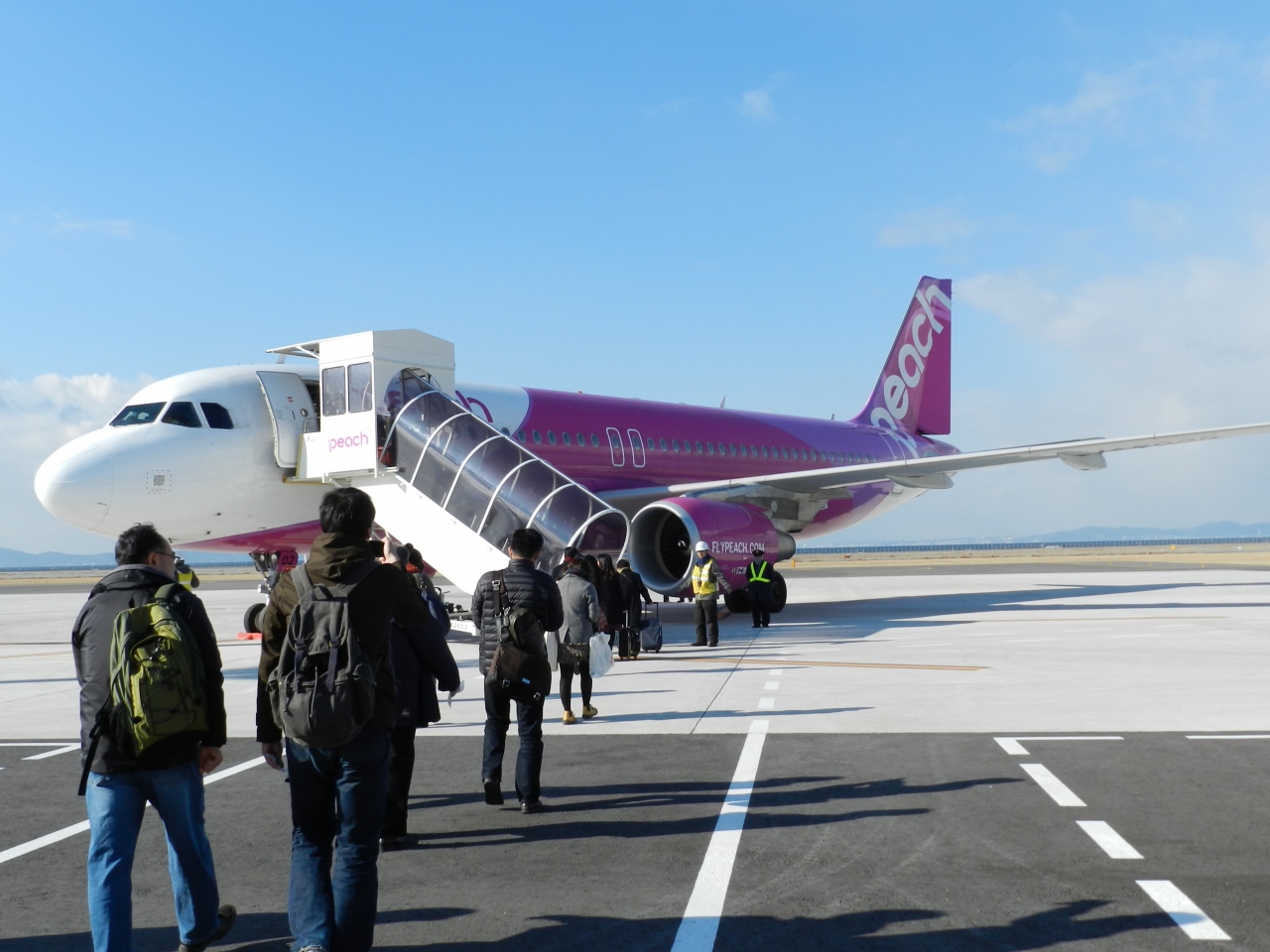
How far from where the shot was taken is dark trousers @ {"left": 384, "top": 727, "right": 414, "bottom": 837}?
5.67 m

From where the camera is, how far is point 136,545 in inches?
167

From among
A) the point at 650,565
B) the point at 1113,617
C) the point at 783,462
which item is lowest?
the point at 1113,617

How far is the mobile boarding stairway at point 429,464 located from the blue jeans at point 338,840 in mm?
10193

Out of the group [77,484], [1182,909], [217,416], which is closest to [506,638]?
[1182,909]

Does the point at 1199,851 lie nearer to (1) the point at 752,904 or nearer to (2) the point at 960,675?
(1) the point at 752,904

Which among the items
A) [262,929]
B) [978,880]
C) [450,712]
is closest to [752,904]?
[978,880]

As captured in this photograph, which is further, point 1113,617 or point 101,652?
point 1113,617

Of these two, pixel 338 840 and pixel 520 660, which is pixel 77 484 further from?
pixel 338 840

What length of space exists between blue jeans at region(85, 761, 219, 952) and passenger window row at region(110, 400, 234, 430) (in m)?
12.7

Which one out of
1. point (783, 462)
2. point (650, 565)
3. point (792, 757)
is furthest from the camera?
point (783, 462)

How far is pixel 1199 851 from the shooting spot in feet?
17.0

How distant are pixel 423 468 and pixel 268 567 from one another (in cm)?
445

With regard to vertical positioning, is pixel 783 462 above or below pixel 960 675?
above

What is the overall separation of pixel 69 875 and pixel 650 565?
13735 millimetres
